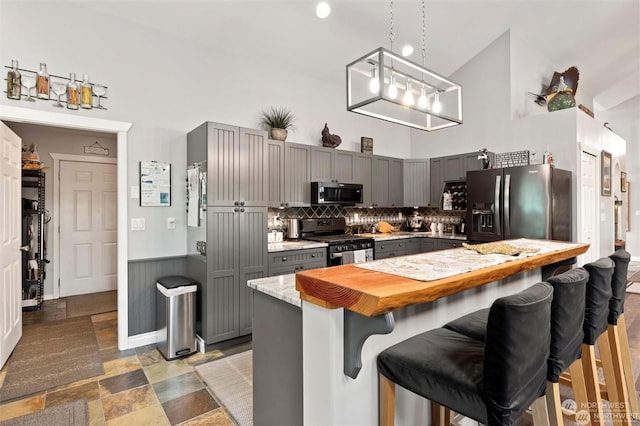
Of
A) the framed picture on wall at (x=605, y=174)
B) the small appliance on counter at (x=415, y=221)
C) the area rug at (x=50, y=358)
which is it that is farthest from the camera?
the small appliance on counter at (x=415, y=221)

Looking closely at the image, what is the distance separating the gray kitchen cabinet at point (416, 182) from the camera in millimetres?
5508

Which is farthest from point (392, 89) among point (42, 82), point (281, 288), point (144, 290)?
point (144, 290)

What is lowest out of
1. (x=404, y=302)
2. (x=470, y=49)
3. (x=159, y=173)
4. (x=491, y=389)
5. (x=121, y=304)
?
(x=121, y=304)

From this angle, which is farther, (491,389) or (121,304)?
(121,304)

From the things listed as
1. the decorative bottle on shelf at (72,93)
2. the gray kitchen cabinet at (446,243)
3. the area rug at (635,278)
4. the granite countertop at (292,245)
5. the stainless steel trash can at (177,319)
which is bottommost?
the area rug at (635,278)

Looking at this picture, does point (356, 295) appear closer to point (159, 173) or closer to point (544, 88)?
point (159, 173)

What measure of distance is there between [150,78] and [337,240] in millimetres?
2727

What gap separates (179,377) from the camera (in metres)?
2.78

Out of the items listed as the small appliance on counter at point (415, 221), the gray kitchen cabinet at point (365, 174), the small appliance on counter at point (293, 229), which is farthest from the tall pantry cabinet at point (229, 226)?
the small appliance on counter at point (415, 221)

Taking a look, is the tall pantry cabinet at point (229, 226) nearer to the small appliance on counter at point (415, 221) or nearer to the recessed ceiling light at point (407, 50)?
the recessed ceiling light at point (407, 50)

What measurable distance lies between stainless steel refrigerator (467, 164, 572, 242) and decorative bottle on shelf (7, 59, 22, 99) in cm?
478

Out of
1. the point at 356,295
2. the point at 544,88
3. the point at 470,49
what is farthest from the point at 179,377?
the point at 544,88

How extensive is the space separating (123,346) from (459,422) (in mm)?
3061

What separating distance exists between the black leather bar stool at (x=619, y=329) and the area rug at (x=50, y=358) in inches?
148
